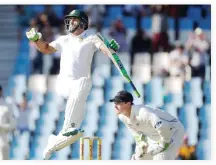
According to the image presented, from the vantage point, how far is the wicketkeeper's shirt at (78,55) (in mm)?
11555

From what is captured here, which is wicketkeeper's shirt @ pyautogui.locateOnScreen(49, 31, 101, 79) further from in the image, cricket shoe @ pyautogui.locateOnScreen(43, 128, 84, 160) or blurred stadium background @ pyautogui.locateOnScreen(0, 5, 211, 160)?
blurred stadium background @ pyautogui.locateOnScreen(0, 5, 211, 160)

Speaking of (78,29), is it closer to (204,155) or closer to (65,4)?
(204,155)

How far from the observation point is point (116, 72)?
1856 centimetres

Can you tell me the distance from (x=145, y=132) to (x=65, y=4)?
28.1 ft

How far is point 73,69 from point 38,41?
1.64 ft

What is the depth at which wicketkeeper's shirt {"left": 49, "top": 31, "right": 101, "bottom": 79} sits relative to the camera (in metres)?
11.6

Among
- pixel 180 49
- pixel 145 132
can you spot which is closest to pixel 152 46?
pixel 180 49

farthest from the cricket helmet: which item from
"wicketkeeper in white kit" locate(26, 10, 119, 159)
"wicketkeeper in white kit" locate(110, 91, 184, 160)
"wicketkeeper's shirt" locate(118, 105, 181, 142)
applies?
"wicketkeeper's shirt" locate(118, 105, 181, 142)

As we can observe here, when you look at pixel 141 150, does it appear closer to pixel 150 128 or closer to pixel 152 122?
pixel 150 128

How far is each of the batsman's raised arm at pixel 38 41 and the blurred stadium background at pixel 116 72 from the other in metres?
5.25

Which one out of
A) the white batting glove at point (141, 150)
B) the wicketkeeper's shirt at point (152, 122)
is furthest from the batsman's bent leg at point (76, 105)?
the white batting glove at point (141, 150)

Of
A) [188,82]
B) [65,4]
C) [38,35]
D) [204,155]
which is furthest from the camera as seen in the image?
[65,4]

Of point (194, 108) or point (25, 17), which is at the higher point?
point (25, 17)

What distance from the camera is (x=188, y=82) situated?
1834cm
